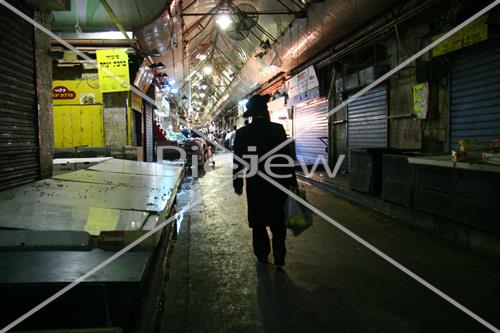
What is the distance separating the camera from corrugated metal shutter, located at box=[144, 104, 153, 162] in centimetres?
1611

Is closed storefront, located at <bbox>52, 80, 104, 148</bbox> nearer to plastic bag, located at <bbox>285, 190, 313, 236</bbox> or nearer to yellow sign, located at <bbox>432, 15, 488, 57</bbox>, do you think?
plastic bag, located at <bbox>285, 190, 313, 236</bbox>

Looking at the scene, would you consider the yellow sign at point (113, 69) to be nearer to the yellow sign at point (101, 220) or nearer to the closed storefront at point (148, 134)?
the closed storefront at point (148, 134)

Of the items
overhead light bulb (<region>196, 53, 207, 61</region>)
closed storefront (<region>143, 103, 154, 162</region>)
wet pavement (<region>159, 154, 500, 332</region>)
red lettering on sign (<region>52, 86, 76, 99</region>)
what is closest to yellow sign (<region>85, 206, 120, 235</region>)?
wet pavement (<region>159, 154, 500, 332</region>)

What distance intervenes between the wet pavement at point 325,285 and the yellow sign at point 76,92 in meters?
7.25

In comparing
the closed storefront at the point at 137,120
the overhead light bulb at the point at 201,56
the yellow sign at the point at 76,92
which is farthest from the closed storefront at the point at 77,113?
the overhead light bulb at the point at 201,56

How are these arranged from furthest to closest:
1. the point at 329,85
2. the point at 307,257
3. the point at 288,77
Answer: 1. the point at 288,77
2. the point at 329,85
3. the point at 307,257

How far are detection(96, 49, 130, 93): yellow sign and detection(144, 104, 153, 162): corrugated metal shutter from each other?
5427 mm

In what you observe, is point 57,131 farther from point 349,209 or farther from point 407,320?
point 407,320

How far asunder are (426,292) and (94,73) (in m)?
11.4

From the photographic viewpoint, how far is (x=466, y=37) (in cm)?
664

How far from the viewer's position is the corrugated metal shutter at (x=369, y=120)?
1077 cm

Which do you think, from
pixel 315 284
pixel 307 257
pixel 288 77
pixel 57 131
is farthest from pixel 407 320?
pixel 288 77

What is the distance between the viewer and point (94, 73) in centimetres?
1147

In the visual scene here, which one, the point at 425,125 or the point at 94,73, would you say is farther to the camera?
the point at 94,73
